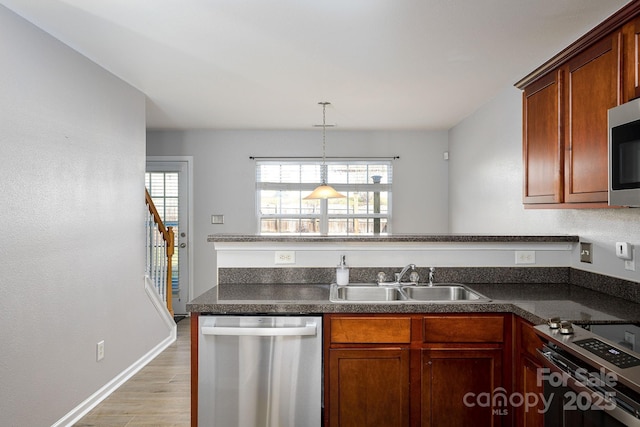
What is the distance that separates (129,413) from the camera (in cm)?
284

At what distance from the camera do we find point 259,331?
1946 millimetres

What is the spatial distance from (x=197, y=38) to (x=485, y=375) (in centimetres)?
248

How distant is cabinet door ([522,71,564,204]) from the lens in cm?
220

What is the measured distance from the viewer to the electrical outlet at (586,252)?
2.42 metres

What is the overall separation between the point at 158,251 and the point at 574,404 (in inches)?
153

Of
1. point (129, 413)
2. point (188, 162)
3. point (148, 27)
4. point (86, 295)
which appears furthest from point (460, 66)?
point (188, 162)

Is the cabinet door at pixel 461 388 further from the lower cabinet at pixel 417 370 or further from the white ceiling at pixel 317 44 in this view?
the white ceiling at pixel 317 44

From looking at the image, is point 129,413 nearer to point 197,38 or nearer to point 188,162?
point 197,38

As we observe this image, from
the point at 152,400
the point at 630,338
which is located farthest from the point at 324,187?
the point at 630,338

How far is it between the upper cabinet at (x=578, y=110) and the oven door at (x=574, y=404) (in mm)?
807

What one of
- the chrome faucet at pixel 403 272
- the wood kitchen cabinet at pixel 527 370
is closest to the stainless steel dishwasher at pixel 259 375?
the chrome faucet at pixel 403 272

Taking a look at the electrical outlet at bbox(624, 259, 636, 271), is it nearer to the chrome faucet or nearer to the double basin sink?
the double basin sink

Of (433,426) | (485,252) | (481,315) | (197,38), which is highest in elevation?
(197,38)

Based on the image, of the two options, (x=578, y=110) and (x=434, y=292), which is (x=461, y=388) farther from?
(x=578, y=110)
